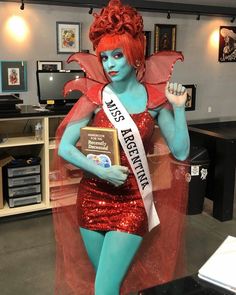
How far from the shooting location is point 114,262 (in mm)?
1663

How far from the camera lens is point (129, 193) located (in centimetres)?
178

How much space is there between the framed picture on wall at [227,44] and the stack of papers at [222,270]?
6589mm

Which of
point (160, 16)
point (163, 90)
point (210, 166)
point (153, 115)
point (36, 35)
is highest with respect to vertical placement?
point (160, 16)

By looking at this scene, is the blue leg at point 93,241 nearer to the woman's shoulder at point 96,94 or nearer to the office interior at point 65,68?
the woman's shoulder at point 96,94

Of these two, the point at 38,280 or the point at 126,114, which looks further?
the point at 38,280

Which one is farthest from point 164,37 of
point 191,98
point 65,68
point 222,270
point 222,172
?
point 222,270

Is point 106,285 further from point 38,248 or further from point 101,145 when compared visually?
point 38,248

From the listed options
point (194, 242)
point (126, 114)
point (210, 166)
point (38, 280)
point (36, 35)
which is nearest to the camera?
point (126, 114)

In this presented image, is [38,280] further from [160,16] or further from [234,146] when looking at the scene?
[160,16]

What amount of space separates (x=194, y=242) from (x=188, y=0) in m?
4.46

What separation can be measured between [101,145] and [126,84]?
324 mm

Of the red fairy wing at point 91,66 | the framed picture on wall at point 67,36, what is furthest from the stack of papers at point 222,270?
the framed picture on wall at point 67,36

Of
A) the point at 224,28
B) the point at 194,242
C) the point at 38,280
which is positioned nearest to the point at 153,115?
the point at 38,280

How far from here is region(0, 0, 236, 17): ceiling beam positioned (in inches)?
223
